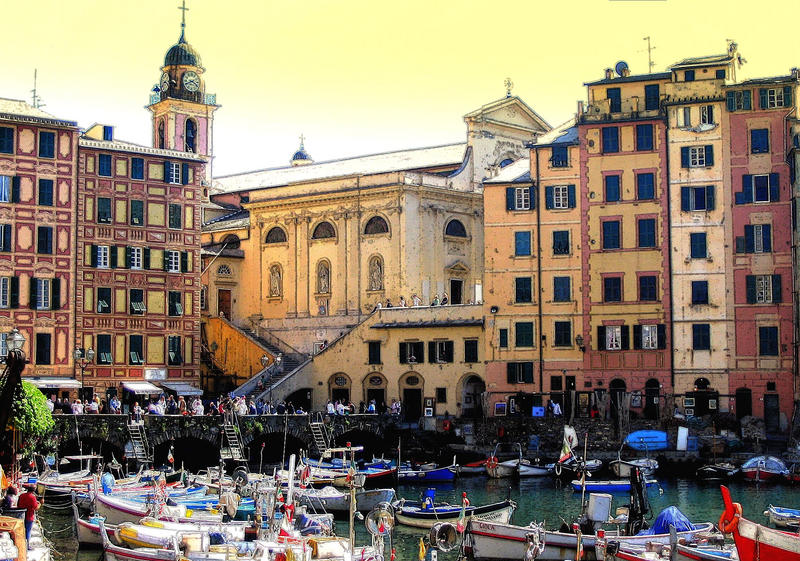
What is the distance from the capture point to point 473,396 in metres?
83.9

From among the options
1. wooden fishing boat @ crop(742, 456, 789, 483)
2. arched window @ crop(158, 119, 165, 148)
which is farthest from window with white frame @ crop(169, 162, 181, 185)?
wooden fishing boat @ crop(742, 456, 789, 483)

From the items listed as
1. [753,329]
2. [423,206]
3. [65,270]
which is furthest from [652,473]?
[65,270]

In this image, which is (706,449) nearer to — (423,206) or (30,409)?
(423,206)

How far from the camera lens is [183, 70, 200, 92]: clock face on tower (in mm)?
117812

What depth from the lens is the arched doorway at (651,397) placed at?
76.6 meters

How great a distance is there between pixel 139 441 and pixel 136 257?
16.1 m

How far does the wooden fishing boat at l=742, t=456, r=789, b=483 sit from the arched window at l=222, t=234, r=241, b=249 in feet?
149

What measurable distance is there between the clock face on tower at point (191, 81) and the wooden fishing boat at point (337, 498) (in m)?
65.2

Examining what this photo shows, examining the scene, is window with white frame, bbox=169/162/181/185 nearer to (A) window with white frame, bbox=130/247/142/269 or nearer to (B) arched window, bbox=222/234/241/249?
(A) window with white frame, bbox=130/247/142/269

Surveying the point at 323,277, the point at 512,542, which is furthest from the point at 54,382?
the point at 512,542

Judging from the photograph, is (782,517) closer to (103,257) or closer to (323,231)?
(103,257)

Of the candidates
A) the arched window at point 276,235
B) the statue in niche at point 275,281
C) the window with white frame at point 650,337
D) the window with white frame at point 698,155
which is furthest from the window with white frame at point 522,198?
the statue in niche at point 275,281

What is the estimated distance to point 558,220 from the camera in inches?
3132

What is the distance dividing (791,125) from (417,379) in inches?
1064
